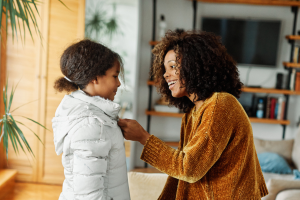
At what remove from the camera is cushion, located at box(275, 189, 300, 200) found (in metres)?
1.48

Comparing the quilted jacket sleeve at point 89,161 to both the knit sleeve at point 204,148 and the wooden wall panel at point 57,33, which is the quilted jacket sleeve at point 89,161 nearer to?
the knit sleeve at point 204,148

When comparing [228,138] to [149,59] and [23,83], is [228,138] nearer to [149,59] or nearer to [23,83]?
[23,83]

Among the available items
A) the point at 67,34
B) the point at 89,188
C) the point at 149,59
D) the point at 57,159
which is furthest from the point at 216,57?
the point at 149,59

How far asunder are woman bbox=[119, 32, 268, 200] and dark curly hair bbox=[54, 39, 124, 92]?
0.71 ft

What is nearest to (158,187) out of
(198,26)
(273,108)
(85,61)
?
(85,61)

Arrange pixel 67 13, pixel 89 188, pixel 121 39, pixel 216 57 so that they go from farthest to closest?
pixel 121 39 < pixel 67 13 < pixel 216 57 < pixel 89 188

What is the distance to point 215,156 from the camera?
32.5 inches

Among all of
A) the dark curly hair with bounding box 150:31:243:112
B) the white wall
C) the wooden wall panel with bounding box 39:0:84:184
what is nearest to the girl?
the dark curly hair with bounding box 150:31:243:112

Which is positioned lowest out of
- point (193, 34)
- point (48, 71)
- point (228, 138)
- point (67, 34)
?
point (228, 138)

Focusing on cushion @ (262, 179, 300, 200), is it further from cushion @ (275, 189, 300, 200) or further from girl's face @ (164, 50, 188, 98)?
girl's face @ (164, 50, 188, 98)

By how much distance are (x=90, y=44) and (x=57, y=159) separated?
7.16ft

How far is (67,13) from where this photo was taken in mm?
2689

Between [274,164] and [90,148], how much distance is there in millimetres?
2324

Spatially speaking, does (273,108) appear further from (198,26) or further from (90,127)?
(90,127)
